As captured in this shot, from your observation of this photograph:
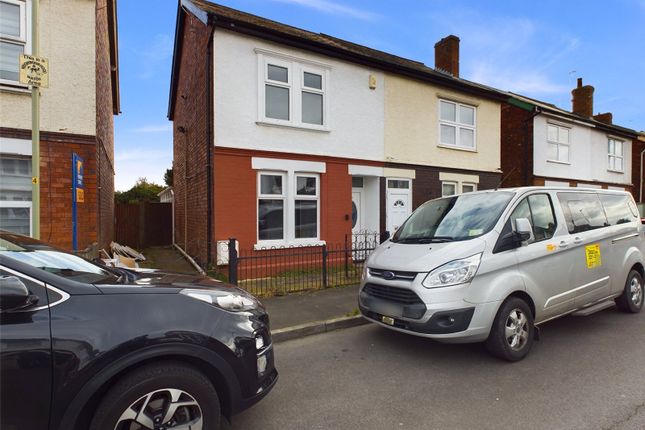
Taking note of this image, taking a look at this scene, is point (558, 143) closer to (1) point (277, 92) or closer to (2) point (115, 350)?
(1) point (277, 92)

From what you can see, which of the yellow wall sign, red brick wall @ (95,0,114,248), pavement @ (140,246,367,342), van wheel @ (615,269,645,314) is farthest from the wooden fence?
van wheel @ (615,269,645,314)

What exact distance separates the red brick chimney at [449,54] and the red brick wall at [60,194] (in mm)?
13600

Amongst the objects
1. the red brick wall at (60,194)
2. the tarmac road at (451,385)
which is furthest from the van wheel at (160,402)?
the red brick wall at (60,194)

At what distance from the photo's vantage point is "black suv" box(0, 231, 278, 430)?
6.19ft

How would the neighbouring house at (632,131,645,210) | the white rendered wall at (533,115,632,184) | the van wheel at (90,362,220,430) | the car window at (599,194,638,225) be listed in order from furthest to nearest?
the neighbouring house at (632,131,645,210)
the white rendered wall at (533,115,632,184)
the car window at (599,194,638,225)
the van wheel at (90,362,220,430)

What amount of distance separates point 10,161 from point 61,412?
616 cm

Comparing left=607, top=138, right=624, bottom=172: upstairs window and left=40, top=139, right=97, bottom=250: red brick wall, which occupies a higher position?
left=607, top=138, right=624, bottom=172: upstairs window

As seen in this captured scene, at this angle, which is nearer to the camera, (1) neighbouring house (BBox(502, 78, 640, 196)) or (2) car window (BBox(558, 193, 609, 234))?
(2) car window (BBox(558, 193, 609, 234))

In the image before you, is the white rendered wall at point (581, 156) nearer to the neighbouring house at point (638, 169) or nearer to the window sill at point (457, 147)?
the neighbouring house at point (638, 169)

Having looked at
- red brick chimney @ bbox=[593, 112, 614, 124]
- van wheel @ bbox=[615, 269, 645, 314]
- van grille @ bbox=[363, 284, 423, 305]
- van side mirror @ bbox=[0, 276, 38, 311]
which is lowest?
van wheel @ bbox=[615, 269, 645, 314]

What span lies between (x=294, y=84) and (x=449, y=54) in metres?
9.27

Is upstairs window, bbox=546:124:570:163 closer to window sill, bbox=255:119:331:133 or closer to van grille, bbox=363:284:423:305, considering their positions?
window sill, bbox=255:119:331:133

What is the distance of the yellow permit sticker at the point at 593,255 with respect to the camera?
16.0ft

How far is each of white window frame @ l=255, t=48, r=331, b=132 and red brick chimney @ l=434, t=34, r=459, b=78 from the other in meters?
8.05
